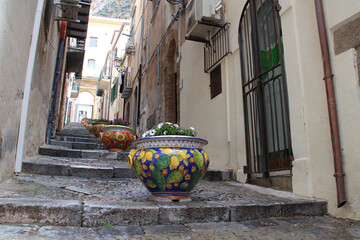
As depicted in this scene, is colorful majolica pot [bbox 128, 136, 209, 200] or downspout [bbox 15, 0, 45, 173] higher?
downspout [bbox 15, 0, 45, 173]

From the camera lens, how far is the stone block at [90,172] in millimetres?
4105

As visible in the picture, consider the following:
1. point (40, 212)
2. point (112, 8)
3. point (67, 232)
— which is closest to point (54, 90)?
point (40, 212)

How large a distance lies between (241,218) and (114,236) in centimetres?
111

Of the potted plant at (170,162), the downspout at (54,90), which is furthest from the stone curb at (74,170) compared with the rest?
the downspout at (54,90)

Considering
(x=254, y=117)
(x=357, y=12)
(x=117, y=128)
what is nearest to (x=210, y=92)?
(x=254, y=117)

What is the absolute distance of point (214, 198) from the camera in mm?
3055

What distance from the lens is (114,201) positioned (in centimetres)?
242

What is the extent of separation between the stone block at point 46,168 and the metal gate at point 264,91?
8.51 feet

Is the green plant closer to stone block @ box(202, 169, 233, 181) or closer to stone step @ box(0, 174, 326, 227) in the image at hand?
stone step @ box(0, 174, 326, 227)

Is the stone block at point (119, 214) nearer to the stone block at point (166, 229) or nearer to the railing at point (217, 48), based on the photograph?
the stone block at point (166, 229)

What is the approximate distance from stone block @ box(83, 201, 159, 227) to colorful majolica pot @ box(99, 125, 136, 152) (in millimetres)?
3828

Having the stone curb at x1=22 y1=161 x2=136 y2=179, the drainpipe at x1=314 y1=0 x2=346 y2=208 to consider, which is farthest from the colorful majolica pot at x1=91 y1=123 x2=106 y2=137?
the drainpipe at x1=314 y1=0 x2=346 y2=208

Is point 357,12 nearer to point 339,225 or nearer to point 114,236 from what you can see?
point 339,225

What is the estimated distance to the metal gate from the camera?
3760 millimetres
